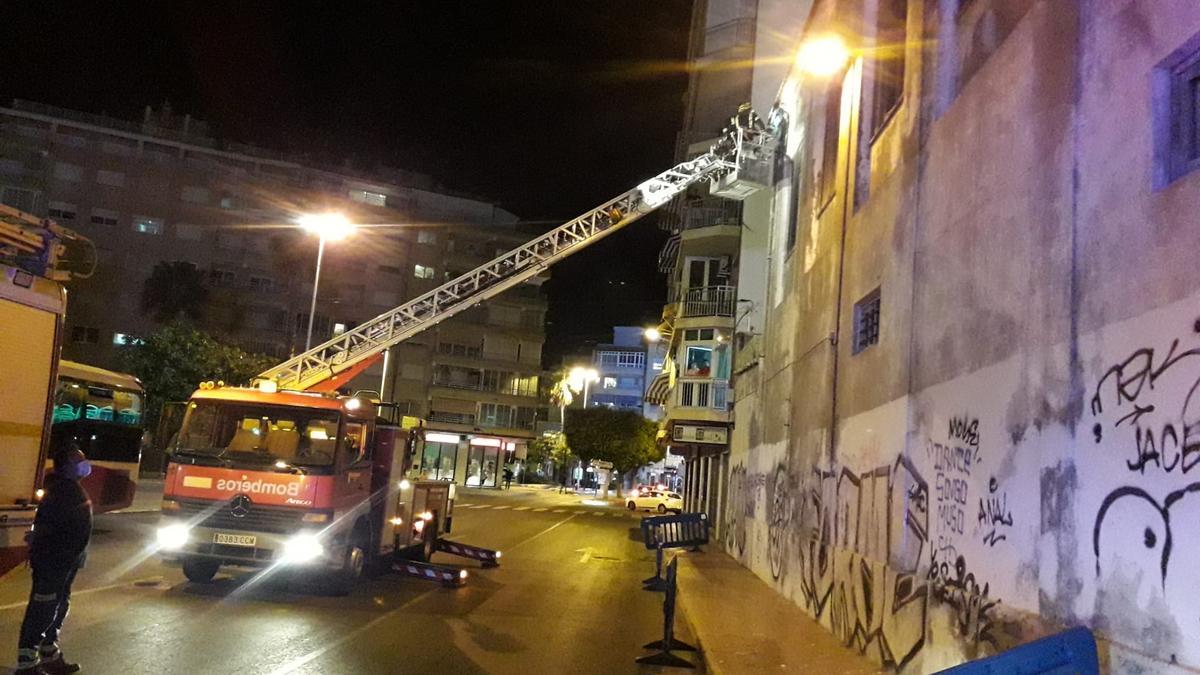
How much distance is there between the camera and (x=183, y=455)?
11.8 m

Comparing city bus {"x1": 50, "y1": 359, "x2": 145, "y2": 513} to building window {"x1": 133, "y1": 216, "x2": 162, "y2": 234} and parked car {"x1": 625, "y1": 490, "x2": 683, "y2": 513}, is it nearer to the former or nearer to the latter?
parked car {"x1": 625, "y1": 490, "x2": 683, "y2": 513}

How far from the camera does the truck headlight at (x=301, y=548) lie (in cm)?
1135

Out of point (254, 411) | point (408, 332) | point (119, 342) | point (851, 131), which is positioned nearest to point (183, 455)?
point (254, 411)

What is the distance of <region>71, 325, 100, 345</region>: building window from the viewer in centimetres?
6084

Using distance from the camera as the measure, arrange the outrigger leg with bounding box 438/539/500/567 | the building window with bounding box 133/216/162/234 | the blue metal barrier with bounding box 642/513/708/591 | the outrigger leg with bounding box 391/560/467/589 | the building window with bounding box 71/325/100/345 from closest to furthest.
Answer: the outrigger leg with bounding box 391/560/467/589
the blue metal barrier with bounding box 642/513/708/591
the outrigger leg with bounding box 438/539/500/567
the building window with bounding box 71/325/100/345
the building window with bounding box 133/216/162/234

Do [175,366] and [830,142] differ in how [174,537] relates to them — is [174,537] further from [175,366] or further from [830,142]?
[175,366]

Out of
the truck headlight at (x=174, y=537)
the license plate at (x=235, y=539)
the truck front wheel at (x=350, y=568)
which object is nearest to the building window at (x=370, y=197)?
the truck front wheel at (x=350, y=568)

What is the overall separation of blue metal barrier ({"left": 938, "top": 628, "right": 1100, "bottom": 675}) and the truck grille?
29.9ft

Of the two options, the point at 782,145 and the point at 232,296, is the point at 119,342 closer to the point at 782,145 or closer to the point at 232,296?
the point at 232,296

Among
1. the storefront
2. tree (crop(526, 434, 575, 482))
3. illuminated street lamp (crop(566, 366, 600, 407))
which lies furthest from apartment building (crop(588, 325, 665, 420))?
the storefront

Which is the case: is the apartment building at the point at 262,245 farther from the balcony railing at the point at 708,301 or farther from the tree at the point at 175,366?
the balcony railing at the point at 708,301

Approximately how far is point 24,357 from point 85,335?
6184 centimetres

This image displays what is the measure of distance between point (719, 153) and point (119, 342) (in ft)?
175

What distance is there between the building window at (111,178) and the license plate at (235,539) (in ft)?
202
